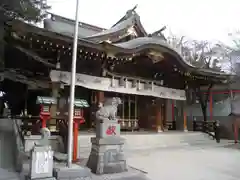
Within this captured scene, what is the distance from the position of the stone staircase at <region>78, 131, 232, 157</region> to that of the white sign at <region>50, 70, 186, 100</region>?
2.24m

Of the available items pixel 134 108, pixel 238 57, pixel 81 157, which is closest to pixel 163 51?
pixel 134 108

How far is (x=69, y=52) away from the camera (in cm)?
892

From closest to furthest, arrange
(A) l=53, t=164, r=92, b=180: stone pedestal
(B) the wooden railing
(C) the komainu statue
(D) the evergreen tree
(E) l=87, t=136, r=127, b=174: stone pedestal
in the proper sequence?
(A) l=53, t=164, r=92, b=180: stone pedestal → (E) l=87, t=136, r=127, b=174: stone pedestal → (D) the evergreen tree → (C) the komainu statue → (B) the wooden railing

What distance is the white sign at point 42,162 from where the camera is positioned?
434 centimetres

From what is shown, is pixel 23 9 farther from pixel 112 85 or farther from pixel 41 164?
pixel 112 85

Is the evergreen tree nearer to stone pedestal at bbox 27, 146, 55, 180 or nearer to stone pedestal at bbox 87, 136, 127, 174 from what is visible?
stone pedestal at bbox 27, 146, 55, 180

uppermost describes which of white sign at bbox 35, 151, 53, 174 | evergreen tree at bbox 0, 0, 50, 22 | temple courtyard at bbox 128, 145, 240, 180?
evergreen tree at bbox 0, 0, 50, 22

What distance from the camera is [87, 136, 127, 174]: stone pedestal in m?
5.30

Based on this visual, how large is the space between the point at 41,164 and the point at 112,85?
21.0ft

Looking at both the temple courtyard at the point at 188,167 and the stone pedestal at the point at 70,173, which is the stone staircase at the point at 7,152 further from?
the temple courtyard at the point at 188,167

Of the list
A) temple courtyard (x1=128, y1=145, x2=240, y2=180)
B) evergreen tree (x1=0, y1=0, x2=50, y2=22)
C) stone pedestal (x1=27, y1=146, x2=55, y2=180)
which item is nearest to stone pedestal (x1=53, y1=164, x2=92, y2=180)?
stone pedestal (x1=27, y1=146, x2=55, y2=180)

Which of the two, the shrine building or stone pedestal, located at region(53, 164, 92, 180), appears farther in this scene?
the shrine building

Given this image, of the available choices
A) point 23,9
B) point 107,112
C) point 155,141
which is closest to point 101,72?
point 155,141

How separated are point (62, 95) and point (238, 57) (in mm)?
13715
